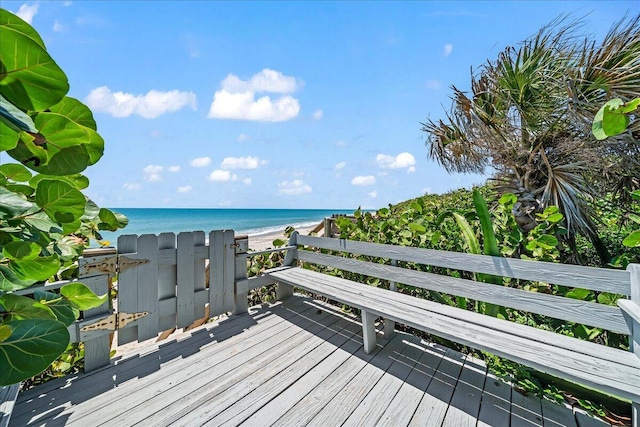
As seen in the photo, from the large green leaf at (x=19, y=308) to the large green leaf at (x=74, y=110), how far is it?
438mm

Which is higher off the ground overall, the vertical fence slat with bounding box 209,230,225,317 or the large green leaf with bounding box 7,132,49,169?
the large green leaf with bounding box 7,132,49,169

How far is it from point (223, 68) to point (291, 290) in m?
4.82

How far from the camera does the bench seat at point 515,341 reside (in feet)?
4.69

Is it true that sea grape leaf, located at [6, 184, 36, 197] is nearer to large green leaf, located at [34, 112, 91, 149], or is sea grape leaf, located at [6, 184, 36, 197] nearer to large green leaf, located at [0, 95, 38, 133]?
large green leaf, located at [34, 112, 91, 149]

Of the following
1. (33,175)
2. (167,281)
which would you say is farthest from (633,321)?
(167,281)

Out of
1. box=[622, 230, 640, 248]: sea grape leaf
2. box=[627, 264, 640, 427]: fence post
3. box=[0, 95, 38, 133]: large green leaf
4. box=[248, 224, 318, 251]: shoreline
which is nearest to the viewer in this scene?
box=[0, 95, 38, 133]: large green leaf

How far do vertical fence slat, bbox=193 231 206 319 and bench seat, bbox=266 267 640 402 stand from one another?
3.97 feet

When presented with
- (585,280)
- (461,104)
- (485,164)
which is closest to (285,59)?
(461,104)

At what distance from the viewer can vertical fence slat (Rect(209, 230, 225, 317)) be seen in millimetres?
2863

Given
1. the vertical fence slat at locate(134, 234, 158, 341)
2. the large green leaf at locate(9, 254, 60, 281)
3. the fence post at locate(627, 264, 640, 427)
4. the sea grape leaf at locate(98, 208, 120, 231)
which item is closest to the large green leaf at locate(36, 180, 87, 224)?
the large green leaf at locate(9, 254, 60, 281)

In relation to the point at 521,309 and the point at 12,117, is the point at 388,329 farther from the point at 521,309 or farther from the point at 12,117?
the point at 12,117

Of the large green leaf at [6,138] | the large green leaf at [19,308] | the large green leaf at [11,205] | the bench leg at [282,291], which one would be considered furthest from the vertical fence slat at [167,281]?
the large green leaf at [6,138]

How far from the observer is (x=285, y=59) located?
21.0 feet

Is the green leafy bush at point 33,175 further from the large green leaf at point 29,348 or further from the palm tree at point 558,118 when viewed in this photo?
the palm tree at point 558,118
